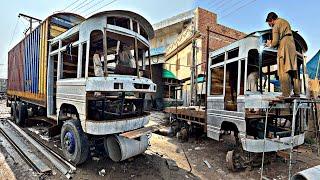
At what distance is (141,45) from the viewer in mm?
5031

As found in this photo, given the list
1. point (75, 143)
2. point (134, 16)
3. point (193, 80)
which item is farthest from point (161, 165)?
point (193, 80)

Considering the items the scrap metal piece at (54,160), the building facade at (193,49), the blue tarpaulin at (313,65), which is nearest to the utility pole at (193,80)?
the building facade at (193,49)

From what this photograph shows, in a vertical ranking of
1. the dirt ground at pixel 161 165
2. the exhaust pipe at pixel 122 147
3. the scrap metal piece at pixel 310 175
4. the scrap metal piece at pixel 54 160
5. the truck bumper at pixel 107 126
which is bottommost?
the dirt ground at pixel 161 165

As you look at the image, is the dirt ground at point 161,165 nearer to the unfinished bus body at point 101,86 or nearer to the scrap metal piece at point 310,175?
the unfinished bus body at point 101,86

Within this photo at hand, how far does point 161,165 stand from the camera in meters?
5.06

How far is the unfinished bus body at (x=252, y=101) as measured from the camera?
448 cm

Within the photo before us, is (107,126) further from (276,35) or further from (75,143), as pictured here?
(276,35)

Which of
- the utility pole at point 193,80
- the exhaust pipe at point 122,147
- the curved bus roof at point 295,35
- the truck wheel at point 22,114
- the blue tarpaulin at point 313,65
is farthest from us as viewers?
the utility pole at point 193,80

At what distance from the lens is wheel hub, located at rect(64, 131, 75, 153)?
15.1 feet

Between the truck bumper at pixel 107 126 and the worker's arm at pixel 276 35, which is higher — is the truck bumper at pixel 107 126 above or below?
below

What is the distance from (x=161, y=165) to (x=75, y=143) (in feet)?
6.24

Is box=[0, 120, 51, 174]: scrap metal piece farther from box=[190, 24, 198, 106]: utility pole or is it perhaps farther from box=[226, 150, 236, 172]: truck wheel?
box=[190, 24, 198, 106]: utility pole

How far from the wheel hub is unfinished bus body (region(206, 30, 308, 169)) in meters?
3.29

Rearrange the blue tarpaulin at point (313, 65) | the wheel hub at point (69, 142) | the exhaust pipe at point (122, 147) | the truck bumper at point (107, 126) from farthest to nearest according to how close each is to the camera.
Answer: the blue tarpaulin at point (313, 65)
the wheel hub at point (69, 142)
the exhaust pipe at point (122, 147)
the truck bumper at point (107, 126)
